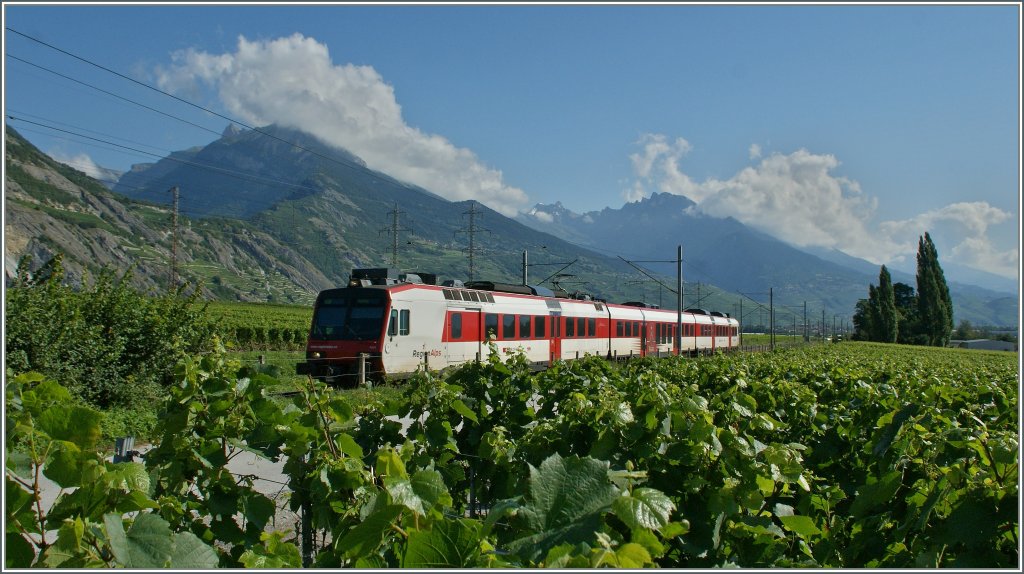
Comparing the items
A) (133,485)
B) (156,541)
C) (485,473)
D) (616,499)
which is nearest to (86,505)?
(133,485)

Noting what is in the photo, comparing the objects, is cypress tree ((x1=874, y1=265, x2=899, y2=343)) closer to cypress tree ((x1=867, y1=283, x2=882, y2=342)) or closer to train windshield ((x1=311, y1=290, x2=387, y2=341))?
cypress tree ((x1=867, y1=283, x2=882, y2=342))

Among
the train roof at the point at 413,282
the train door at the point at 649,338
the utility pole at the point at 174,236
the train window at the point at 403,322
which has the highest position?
the utility pole at the point at 174,236

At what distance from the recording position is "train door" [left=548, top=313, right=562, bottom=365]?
24.6m

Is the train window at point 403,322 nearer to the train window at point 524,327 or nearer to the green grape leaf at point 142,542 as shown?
the train window at point 524,327

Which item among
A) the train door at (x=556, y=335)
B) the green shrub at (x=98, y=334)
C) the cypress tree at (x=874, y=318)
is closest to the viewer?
the green shrub at (x=98, y=334)

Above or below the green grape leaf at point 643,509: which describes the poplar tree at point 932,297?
above

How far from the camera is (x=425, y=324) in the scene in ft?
61.9

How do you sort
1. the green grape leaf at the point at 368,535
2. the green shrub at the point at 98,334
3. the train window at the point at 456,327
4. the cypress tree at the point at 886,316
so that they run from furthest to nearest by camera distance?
the cypress tree at the point at 886,316, the train window at the point at 456,327, the green shrub at the point at 98,334, the green grape leaf at the point at 368,535

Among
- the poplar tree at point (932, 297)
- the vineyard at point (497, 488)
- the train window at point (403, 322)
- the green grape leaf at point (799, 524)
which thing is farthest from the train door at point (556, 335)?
the poplar tree at point (932, 297)

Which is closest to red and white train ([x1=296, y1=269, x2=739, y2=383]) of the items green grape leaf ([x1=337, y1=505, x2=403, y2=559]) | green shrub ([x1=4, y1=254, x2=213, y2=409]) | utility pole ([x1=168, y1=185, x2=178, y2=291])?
green shrub ([x1=4, y1=254, x2=213, y2=409])

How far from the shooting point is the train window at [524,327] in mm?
22641

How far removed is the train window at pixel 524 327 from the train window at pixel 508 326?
1.20ft

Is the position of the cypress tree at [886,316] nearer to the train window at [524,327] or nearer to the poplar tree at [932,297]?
the poplar tree at [932,297]

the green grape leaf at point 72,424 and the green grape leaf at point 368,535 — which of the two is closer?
the green grape leaf at point 368,535
